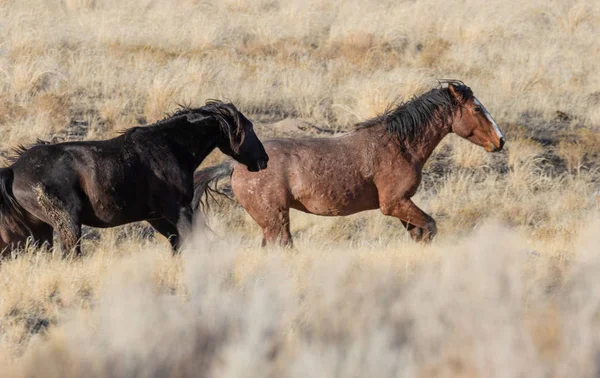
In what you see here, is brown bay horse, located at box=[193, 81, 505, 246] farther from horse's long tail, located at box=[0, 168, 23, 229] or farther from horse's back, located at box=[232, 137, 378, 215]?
horse's long tail, located at box=[0, 168, 23, 229]

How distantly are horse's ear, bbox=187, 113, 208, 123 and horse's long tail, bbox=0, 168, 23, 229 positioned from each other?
1563 mm

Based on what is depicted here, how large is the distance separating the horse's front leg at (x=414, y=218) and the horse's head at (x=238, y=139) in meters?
1.43

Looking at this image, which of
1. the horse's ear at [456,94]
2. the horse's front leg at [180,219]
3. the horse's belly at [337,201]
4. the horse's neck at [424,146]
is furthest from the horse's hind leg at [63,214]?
the horse's ear at [456,94]

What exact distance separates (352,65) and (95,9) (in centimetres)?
602

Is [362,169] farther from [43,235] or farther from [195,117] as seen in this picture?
[43,235]

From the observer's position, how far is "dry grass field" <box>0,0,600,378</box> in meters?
6.85

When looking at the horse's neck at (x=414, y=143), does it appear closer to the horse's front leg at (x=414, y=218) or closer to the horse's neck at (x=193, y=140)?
the horse's front leg at (x=414, y=218)

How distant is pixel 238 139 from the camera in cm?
932

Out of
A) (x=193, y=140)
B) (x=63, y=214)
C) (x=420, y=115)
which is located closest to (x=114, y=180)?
(x=63, y=214)

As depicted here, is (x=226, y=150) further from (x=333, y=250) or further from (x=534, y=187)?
(x=534, y=187)

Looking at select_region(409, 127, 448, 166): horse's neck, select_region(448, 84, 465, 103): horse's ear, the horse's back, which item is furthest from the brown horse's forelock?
select_region(448, 84, 465, 103): horse's ear

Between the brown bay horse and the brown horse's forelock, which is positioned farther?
the brown bay horse

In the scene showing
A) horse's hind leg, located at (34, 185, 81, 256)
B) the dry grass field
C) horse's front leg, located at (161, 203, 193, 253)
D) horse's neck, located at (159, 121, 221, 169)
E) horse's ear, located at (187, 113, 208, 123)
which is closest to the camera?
the dry grass field

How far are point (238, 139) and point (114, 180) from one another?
1.26 meters
